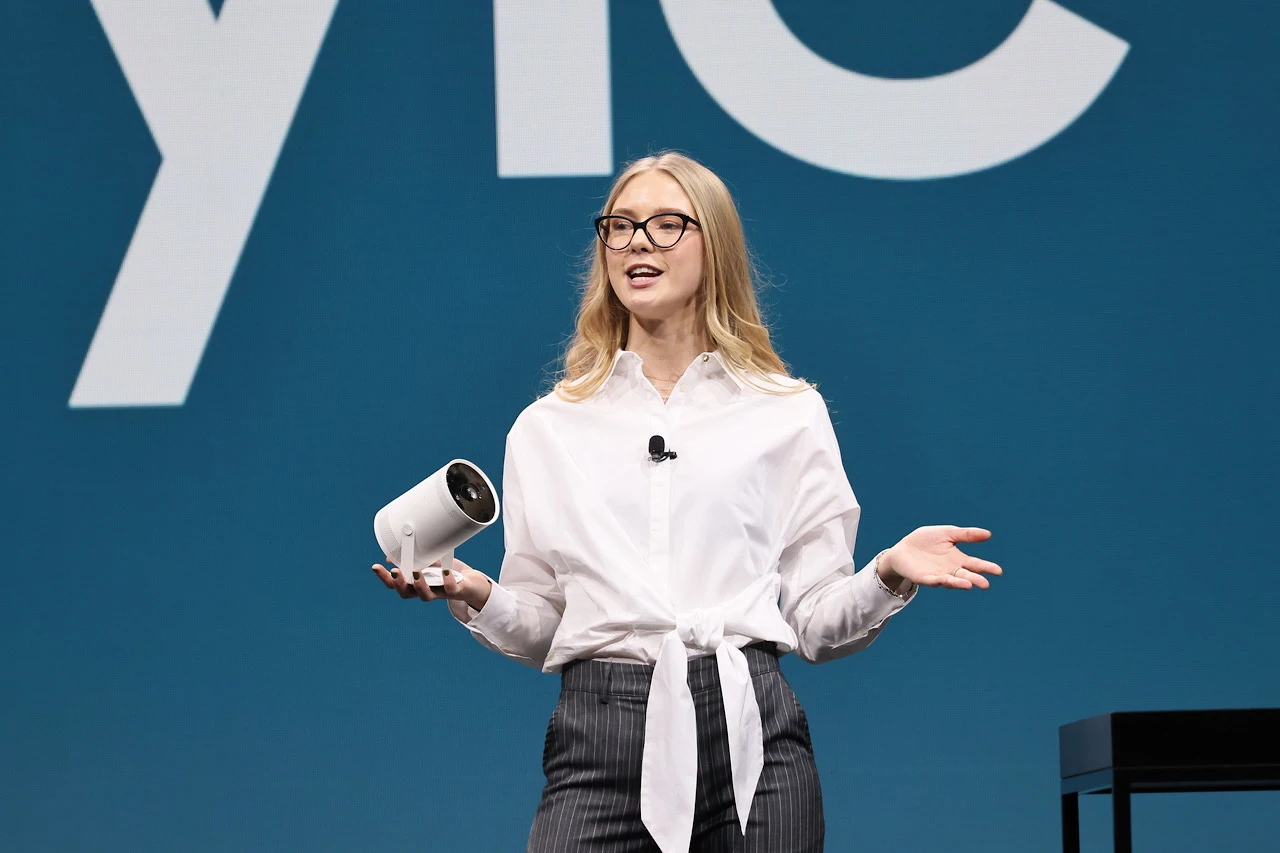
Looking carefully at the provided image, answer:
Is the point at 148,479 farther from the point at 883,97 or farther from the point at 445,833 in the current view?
the point at 883,97

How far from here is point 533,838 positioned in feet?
5.74

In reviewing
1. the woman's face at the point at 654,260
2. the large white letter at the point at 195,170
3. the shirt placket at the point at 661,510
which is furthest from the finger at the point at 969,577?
the large white letter at the point at 195,170

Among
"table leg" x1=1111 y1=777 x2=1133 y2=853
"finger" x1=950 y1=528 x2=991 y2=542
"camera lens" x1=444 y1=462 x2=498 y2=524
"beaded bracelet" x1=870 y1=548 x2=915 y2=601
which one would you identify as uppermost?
"camera lens" x1=444 y1=462 x2=498 y2=524

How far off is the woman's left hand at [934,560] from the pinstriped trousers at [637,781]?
0.23 m

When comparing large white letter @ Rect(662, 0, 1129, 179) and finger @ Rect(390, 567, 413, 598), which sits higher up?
large white letter @ Rect(662, 0, 1129, 179)

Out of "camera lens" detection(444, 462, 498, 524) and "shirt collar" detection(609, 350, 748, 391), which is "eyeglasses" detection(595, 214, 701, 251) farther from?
"camera lens" detection(444, 462, 498, 524)

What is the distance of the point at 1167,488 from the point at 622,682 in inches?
64.6

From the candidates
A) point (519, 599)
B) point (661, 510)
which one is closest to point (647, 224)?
point (661, 510)

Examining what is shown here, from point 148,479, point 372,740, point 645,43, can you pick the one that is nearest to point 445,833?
point 372,740

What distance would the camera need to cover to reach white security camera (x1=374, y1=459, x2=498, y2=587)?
5.87 feet

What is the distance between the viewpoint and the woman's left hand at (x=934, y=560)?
1693 millimetres

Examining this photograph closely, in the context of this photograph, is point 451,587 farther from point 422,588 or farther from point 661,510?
point 661,510

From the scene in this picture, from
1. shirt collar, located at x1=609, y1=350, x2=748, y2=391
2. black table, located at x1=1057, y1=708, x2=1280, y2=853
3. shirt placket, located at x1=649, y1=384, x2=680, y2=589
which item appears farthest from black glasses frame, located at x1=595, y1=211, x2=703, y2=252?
black table, located at x1=1057, y1=708, x2=1280, y2=853

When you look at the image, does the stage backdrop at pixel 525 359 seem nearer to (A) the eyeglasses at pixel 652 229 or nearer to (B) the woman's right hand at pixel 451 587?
(A) the eyeglasses at pixel 652 229
